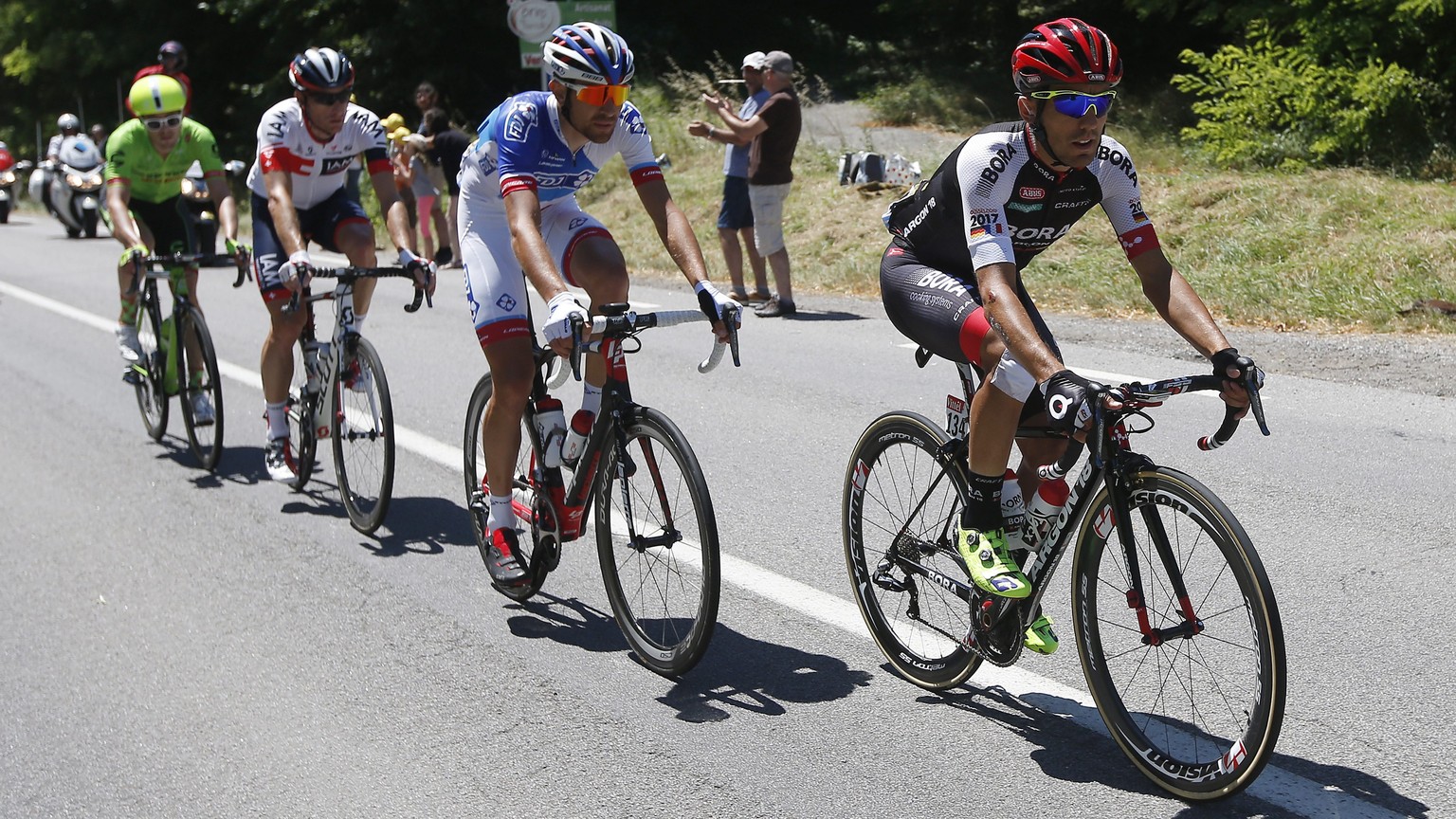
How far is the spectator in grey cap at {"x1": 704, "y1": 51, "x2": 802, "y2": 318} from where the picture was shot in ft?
41.3

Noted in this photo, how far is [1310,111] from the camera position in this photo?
16.1 meters

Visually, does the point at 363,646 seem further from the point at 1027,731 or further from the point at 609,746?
the point at 1027,731

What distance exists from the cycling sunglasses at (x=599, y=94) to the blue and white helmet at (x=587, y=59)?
27mm

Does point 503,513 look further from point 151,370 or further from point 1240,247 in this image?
point 1240,247

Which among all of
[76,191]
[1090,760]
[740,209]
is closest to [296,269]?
[1090,760]

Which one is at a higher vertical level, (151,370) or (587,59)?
(587,59)

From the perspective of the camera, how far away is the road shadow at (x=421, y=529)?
251 inches

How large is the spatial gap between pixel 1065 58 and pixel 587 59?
5.68ft

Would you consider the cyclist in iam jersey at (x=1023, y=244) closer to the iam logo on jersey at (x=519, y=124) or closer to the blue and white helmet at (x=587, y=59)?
the blue and white helmet at (x=587, y=59)

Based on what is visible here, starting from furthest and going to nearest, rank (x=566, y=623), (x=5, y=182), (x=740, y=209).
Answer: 1. (x=5, y=182)
2. (x=740, y=209)
3. (x=566, y=623)

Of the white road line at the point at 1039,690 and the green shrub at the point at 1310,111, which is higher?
the green shrub at the point at 1310,111

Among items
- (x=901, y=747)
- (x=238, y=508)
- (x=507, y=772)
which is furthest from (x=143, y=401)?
(x=901, y=747)

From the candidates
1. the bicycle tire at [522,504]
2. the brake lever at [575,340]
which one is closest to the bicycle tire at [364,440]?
the bicycle tire at [522,504]

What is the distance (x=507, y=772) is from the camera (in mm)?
4090
